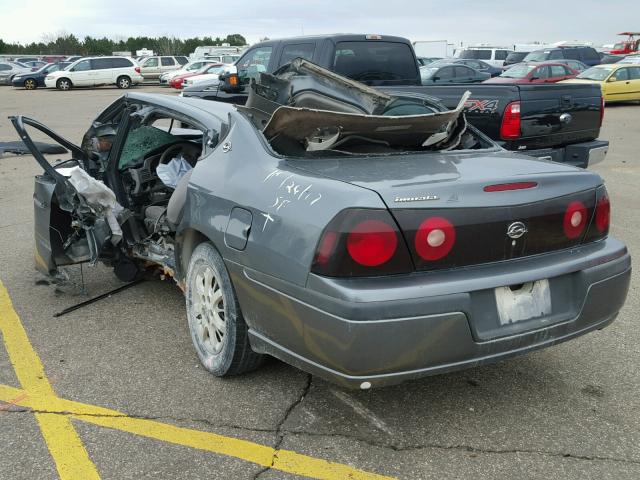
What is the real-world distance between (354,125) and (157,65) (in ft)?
130

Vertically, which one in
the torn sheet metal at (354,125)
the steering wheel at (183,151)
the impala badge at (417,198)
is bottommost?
the steering wheel at (183,151)

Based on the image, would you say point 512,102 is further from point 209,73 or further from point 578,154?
point 209,73

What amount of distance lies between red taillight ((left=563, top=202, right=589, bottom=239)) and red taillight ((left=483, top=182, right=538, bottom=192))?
0.76 ft

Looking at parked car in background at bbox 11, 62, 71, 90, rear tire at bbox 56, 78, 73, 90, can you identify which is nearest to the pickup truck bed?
rear tire at bbox 56, 78, 73, 90

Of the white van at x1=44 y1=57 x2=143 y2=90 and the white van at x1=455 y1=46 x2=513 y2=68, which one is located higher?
the white van at x1=455 y1=46 x2=513 y2=68

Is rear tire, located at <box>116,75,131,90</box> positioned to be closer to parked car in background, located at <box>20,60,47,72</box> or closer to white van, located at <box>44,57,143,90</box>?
white van, located at <box>44,57,143,90</box>

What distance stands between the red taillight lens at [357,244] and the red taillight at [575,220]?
91 centimetres

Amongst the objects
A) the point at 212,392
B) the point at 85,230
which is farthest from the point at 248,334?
the point at 85,230

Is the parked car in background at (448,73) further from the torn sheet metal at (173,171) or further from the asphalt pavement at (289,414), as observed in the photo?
the asphalt pavement at (289,414)

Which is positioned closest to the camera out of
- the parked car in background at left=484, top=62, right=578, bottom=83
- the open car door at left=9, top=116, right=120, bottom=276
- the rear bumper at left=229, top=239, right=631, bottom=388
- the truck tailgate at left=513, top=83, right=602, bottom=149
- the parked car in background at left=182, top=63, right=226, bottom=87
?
the rear bumper at left=229, top=239, right=631, bottom=388

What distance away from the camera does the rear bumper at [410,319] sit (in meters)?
2.50

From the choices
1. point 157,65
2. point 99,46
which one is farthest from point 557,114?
point 99,46

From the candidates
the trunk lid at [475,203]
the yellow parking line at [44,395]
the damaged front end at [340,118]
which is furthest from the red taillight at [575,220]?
the yellow parking line at [44,395]

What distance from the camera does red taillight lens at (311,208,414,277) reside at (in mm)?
2555
